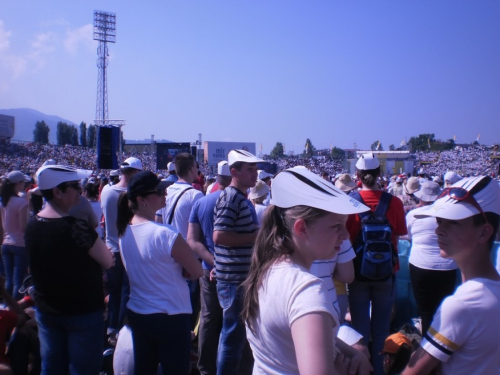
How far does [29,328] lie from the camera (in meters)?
3.51

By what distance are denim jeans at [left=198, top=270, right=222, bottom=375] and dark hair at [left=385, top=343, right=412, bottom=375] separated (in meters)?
2.21

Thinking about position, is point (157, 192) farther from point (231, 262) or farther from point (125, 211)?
point (231, 262)

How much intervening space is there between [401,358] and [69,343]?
2168 millimetres

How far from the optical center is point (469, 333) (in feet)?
5.08

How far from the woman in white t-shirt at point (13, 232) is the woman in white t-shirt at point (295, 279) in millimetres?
5005

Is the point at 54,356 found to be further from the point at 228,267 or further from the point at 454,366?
the point at 454,366

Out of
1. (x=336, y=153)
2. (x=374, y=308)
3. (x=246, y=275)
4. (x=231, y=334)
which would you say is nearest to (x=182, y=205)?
(x=246, y=275)

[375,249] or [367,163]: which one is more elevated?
[367,163]

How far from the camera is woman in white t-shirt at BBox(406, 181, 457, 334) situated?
13.8 feet

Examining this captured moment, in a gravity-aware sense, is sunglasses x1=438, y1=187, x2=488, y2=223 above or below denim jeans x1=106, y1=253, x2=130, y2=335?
above

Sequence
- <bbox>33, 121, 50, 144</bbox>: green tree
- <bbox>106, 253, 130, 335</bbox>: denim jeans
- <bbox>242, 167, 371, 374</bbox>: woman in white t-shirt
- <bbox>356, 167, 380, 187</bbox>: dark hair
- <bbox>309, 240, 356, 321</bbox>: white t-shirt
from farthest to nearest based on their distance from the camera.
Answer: <bbox>33, 121, 50, 144</bbox>: green tree → <bbox>106, 253, 130, 335</bbox>: denim jeans → <bbox>356, 167, 380, 187</bbox>: dark hair → <bbox>309, 240, 356, 321</bbox>: white t-shirt → <bbox>242, 167, 371, 374</bbox>: woman in white t-shirt

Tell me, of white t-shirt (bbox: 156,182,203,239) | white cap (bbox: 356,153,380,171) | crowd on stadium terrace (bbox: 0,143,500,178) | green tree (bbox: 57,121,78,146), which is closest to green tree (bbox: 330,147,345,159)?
crowd on stadium terrace (bbox: 0,143,500,178)

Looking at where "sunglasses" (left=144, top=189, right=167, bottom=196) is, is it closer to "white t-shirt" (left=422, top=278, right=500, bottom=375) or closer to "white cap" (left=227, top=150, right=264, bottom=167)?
"white cap" (left=227, top=150, right=264, bottom=167)

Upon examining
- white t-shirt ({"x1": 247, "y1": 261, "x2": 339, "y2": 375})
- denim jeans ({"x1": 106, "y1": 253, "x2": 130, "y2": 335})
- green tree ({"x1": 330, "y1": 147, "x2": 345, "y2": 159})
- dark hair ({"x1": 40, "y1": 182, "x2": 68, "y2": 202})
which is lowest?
denim jeans ({"x1": 106, "y1": 253, "x2": 130, "y2": 335})
